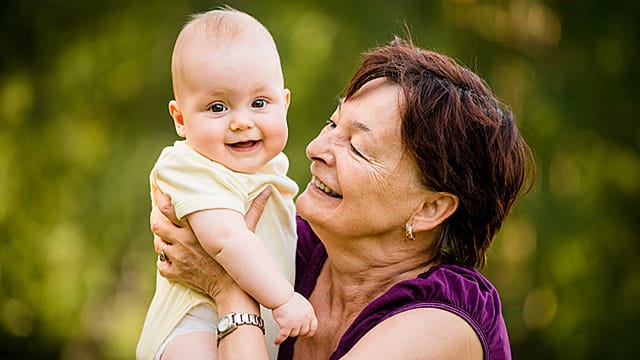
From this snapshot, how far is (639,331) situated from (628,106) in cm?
174

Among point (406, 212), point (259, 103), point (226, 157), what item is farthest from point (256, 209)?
point (406, 212)

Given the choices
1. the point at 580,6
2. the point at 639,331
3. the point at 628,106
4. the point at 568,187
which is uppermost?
the point at 580,6

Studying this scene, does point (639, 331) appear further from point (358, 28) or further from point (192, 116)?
point (192, 116)

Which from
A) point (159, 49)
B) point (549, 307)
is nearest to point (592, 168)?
point (549, 307)

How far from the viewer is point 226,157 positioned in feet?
9.32

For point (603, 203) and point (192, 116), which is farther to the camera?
point (603, 203)

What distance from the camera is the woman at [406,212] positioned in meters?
2.79

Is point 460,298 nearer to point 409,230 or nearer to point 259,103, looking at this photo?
point 409,230

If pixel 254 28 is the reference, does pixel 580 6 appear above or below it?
above

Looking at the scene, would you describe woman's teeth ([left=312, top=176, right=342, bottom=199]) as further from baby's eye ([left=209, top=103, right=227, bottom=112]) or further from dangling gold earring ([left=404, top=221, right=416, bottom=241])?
baby's eye ([left=209, top=103, right=227, bottom=112])

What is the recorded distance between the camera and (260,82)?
2812mm

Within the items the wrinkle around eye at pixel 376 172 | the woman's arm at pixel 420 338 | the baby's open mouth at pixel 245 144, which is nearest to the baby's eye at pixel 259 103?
the baby's open mouth at pixel 245 144

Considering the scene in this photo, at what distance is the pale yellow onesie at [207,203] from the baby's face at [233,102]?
52mm

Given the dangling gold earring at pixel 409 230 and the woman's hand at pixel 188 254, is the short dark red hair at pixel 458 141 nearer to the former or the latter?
the dangling gold earring at pixel 409 230
